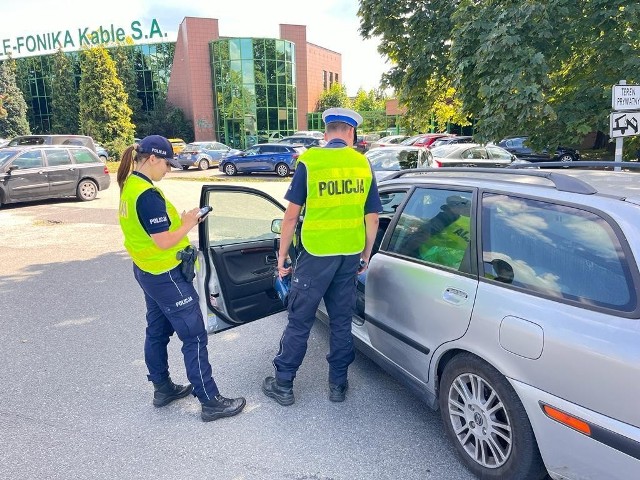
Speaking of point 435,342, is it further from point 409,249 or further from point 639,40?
point 639,40

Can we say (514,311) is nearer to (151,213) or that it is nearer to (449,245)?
(449,245)

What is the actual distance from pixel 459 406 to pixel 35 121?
167ft

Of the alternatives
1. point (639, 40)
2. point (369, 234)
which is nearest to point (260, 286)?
point (369, 234)

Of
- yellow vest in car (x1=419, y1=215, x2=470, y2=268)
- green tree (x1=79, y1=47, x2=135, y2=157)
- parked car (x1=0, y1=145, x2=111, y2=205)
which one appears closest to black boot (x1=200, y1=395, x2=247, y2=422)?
yellow vest in car (x1=419, y1=215, x2=470, y2=268)

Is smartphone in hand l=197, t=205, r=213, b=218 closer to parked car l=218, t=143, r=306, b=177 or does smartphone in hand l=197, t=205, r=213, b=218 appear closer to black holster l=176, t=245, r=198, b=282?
black holster l=176, t=245, r=198, b=282

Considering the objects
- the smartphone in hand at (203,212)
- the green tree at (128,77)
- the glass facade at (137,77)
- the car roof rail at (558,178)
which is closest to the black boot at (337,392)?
the smartphone in hand at (203,212)

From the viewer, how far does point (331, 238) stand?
9.10ft

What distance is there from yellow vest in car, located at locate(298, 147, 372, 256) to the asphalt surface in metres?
1.14

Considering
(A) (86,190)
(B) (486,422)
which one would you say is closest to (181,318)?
(B) (486,422)

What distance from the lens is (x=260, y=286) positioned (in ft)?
11.9

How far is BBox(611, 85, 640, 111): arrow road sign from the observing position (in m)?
4.97

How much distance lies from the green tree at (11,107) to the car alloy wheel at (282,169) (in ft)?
100

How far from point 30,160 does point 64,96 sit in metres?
32.5

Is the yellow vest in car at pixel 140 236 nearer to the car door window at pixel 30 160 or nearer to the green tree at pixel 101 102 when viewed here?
the car door window at pixel 30 160
